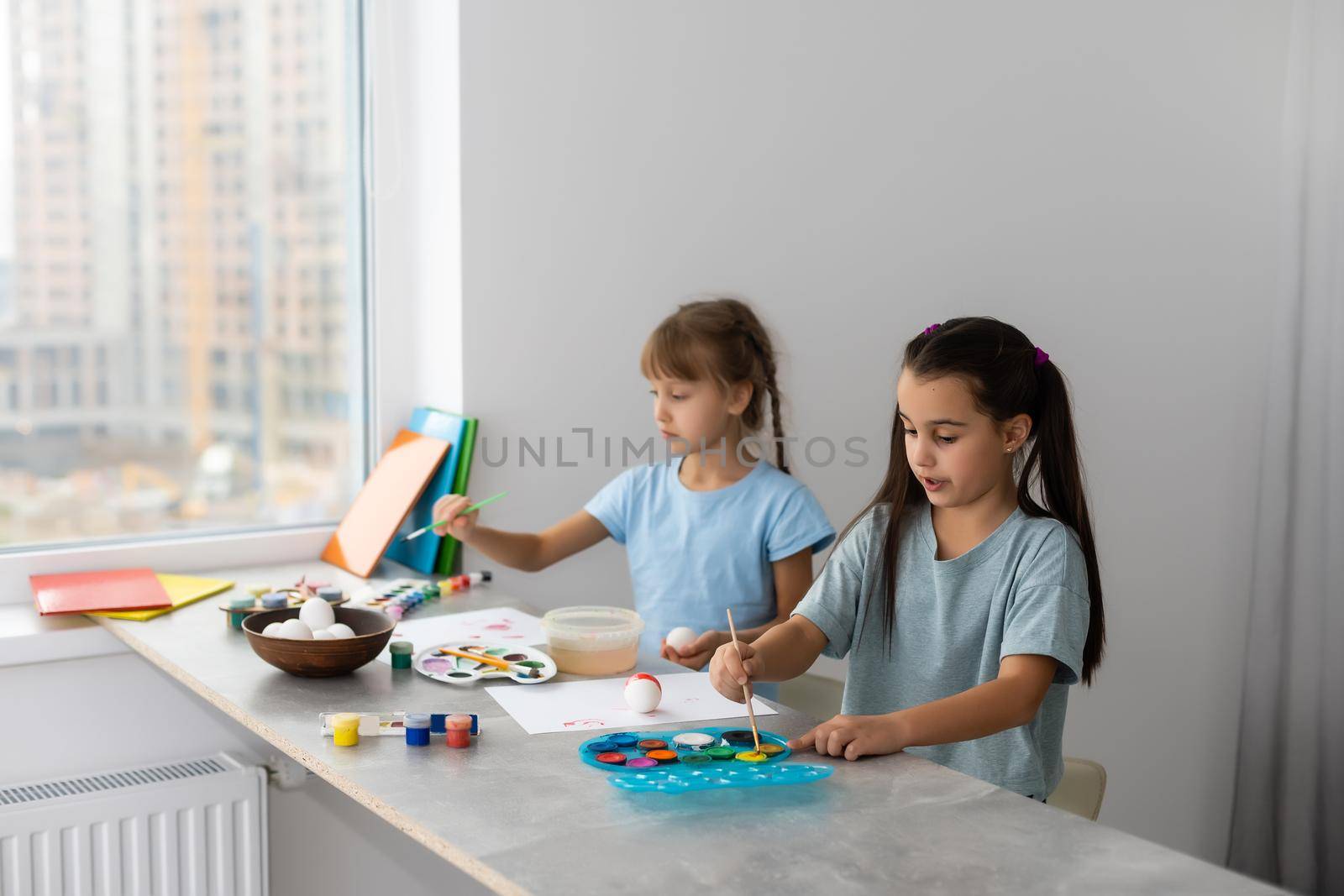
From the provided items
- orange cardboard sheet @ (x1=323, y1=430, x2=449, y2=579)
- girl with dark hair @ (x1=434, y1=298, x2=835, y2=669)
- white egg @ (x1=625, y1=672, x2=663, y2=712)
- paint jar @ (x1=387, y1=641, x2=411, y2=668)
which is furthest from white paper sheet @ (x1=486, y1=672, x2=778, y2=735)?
orange cardboard sheet @ (x1=323, y1=430, x2=449, y2=579)

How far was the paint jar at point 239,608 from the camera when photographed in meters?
1.49

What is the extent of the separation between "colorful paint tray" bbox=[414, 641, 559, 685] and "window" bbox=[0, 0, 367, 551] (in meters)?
0.70

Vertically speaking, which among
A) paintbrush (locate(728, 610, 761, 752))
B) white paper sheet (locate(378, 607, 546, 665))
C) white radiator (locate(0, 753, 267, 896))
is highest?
paintbrush (locate(728, 610, 761, 752))

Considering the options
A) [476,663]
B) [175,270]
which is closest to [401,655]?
[476,663]

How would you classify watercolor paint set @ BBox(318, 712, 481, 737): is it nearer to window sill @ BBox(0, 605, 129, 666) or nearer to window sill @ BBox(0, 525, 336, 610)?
window sill @ BBox(0, 605, 129, 666)

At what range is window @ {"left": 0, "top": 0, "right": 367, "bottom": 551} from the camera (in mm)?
1757

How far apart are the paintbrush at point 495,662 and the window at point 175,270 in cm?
72

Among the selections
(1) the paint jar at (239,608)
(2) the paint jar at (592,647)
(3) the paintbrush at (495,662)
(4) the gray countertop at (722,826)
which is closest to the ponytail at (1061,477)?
(4) the gray countertop at (722,826)

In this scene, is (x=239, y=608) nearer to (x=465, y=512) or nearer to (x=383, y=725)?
(x=465, y=512)

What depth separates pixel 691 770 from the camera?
1.03 m

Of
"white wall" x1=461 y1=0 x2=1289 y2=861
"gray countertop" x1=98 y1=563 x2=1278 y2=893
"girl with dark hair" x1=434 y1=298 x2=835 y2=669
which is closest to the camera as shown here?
"gray countertop" x1=98 y1=563 x2=1278 y2=893

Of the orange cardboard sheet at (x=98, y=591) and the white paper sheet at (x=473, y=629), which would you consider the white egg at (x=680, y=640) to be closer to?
the white paper sheet at (x=473, y=629)

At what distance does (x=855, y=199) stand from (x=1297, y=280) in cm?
93

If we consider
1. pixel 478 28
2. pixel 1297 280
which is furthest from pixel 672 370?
pixel 1297 280
